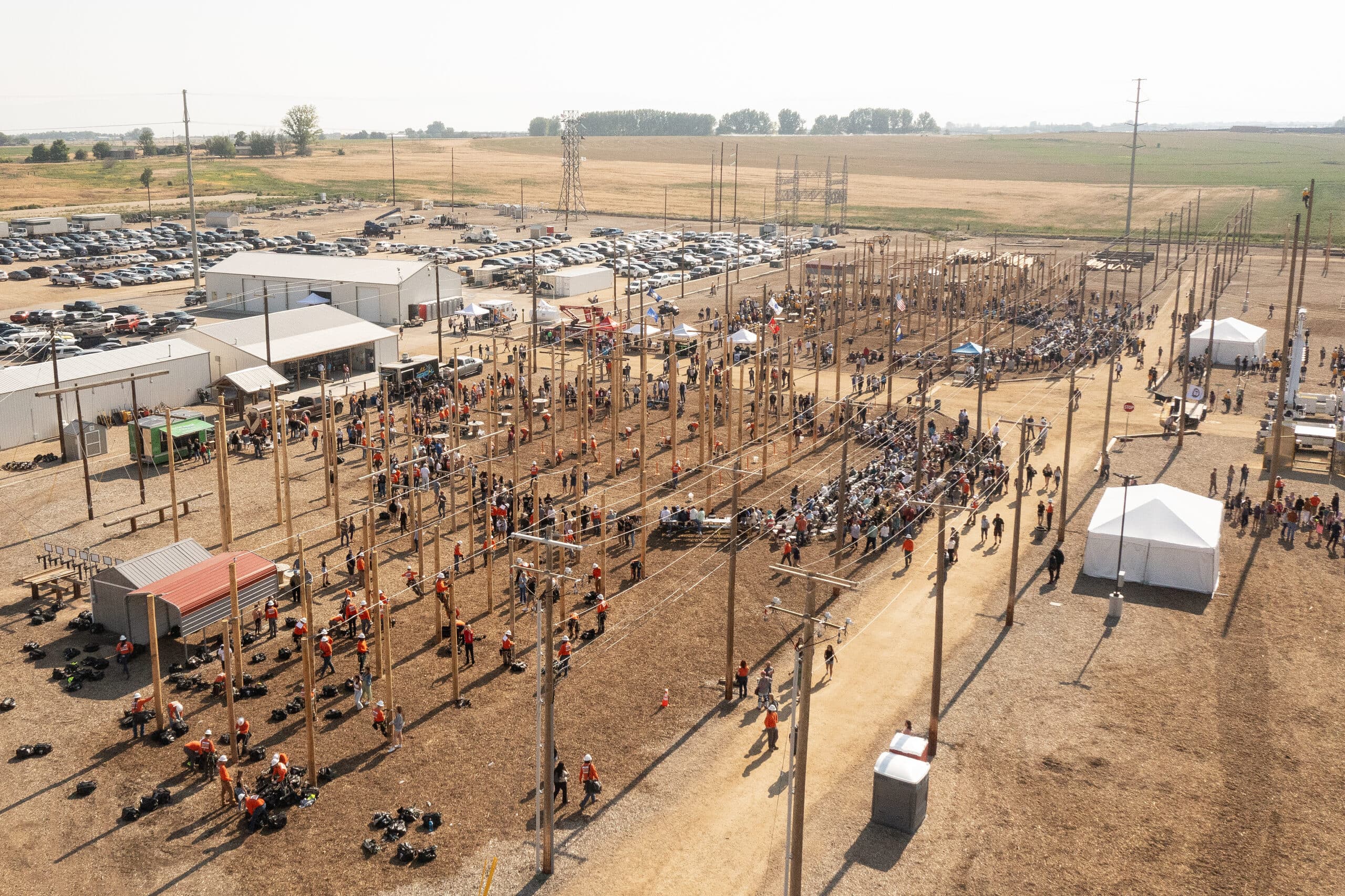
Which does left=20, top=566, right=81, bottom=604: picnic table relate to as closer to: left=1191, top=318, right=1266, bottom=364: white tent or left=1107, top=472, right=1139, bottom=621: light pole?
left=1107, top=472, right=1139, bottom=621: light pole

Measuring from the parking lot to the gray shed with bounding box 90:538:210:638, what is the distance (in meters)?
33.5

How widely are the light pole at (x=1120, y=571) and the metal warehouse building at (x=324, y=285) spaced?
48.1 m

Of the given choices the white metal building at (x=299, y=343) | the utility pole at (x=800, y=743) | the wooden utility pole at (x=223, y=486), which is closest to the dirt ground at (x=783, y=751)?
the wooden utility pole at (x=223, y=486)

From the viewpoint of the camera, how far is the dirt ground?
2008cm

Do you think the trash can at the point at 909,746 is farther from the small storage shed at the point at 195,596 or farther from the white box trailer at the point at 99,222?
the white box trailer at the point at 99,222

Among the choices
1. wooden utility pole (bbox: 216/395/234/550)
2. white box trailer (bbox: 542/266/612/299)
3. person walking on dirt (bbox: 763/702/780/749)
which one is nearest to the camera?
person walking on dirt (bbox: 763/702/780/749)

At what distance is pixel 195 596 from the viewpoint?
27.5 meters

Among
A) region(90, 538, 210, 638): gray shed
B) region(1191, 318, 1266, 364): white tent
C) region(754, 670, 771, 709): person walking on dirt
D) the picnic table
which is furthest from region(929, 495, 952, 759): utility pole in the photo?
region(1191, 318, 1266, 364): white tent

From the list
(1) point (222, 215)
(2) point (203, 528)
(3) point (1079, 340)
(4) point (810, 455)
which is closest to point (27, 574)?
(2) point (203, 528)

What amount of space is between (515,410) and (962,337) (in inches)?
1345

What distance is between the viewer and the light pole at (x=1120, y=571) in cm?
3039

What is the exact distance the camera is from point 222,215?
400 ft

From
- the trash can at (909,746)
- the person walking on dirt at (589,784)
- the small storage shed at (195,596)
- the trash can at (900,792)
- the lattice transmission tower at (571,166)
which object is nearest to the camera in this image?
the trash can at (900,792)

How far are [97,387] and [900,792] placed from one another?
3275 cm
